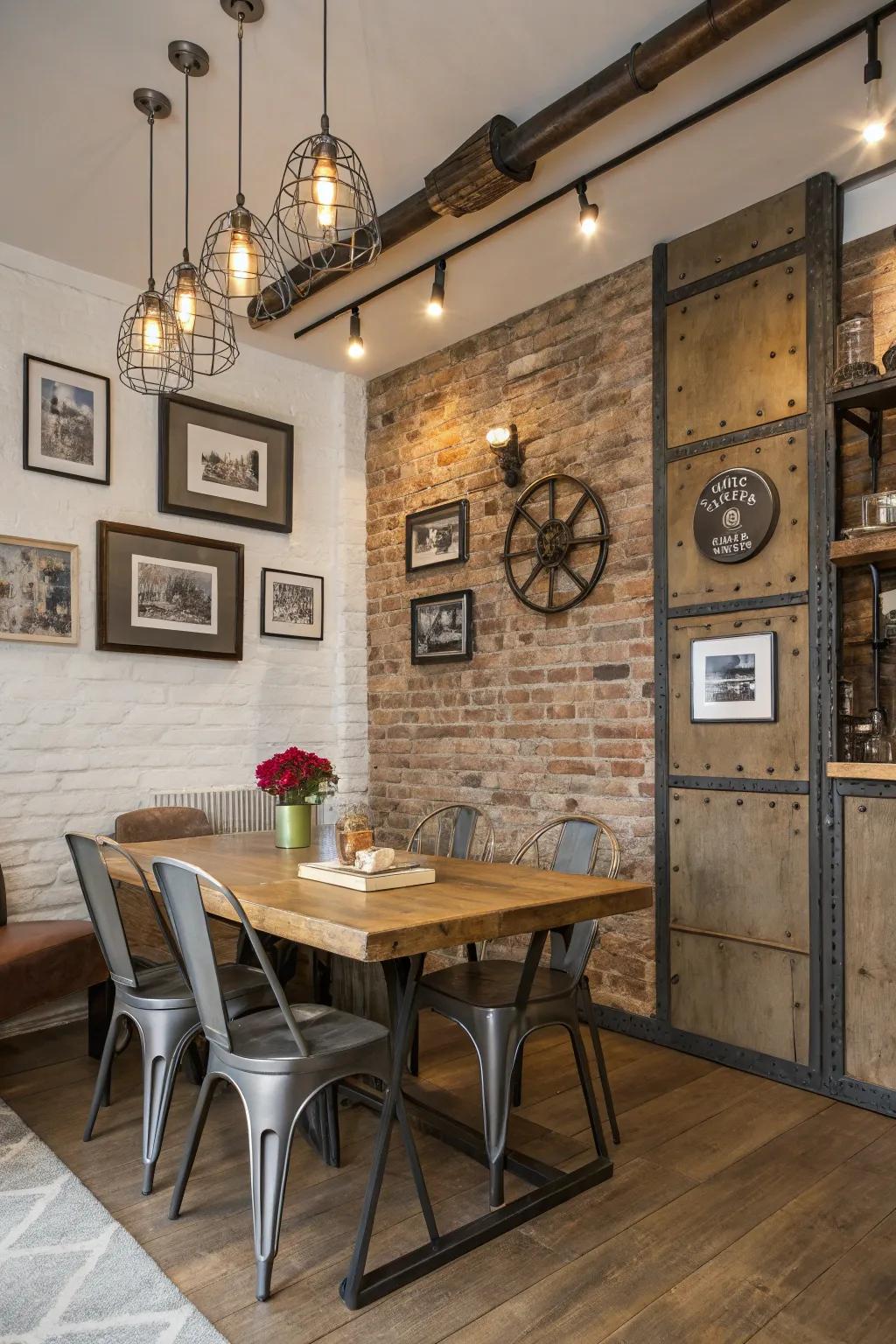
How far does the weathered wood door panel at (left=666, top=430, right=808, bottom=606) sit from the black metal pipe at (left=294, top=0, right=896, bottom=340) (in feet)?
3.38

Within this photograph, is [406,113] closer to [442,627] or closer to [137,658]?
[442,627]

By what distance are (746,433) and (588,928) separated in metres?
1.85

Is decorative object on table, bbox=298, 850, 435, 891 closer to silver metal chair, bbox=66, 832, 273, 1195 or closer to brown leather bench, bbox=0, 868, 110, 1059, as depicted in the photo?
silver metal chair, bbox=66, 832, 273, 1195

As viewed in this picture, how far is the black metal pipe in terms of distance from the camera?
97.1 inches

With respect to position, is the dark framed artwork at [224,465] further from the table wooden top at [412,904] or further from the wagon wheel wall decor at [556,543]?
the table wooden top at [412,904]

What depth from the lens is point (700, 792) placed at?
3.33 m

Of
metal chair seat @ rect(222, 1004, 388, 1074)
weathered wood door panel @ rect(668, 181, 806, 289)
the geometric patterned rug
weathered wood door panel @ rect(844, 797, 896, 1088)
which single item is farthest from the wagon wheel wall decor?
the geometric patterned rug

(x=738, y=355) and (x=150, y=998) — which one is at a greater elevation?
(x=738, y=355)

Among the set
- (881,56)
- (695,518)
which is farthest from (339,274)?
(881,56)

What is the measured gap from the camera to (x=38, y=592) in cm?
368

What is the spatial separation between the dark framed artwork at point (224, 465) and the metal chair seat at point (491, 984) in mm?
2585

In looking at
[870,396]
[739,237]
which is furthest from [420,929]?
[739,237]

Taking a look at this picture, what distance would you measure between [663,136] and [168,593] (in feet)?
8.81

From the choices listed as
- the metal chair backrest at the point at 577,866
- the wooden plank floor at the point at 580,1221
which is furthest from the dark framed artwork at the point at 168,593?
the metal chair backrest at the point at 577,866
